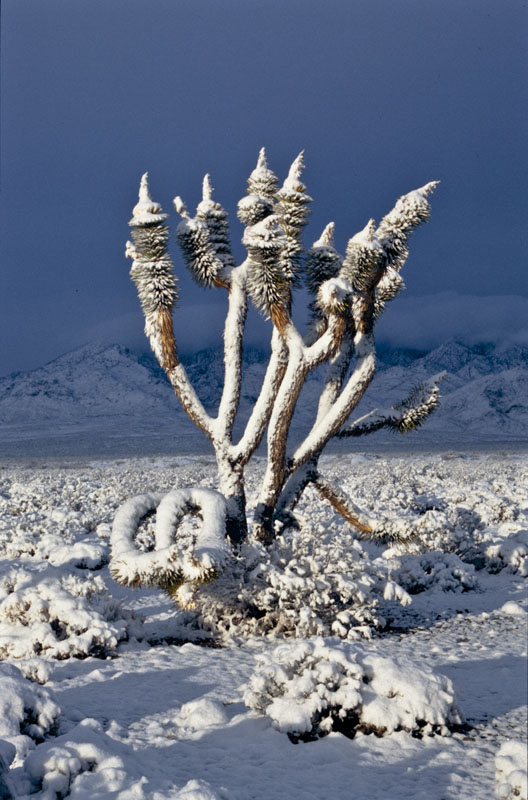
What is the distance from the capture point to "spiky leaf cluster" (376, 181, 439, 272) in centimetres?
865

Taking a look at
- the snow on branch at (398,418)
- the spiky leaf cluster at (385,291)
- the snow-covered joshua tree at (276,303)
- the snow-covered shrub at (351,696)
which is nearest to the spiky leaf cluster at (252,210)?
the snow-covered joshua tree at (276,303)

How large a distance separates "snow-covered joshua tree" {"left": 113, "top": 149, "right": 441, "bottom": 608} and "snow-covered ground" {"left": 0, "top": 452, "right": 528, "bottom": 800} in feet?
3.46

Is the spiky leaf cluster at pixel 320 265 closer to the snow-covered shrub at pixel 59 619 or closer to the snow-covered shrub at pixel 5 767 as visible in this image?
the snow-covered shrub at pixel 59 619

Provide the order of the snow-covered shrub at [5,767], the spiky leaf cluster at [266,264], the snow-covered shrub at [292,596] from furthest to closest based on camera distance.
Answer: the spiky leaf cluster at [266,264]
the snow-covered shrub at [292,596]
the snow-covered shrub at [5,767]

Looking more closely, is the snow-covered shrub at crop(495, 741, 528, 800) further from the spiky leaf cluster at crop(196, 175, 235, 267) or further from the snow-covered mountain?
the snow-covered mountain

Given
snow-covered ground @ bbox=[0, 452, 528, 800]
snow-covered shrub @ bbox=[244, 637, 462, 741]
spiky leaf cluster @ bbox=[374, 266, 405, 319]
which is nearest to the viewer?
snow-covered ground @ bbox=[0, 452, 528, 800]

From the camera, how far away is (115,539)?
705cm

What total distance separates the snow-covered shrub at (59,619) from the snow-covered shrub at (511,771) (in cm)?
383

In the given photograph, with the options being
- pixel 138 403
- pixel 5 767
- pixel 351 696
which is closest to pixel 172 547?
pixel 351 696

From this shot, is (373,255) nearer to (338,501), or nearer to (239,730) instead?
(338,501)

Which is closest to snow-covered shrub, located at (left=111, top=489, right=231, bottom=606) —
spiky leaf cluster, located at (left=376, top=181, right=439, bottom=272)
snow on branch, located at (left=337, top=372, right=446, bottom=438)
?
snow on branch, located at (left=337, top=372, right=446, bottom=438)

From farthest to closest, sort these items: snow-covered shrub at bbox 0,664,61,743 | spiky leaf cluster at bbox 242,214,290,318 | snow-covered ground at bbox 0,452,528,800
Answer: spiky leaf cluster at bbox 242,214,290,318 < snow-covered shrub at bbox 0,664,61,743 < snow-covered ground at bbox 0,452,528,800

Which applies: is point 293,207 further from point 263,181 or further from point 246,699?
point 246,699

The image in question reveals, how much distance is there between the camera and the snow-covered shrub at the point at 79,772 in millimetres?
3406
